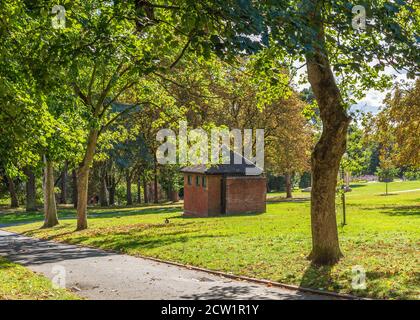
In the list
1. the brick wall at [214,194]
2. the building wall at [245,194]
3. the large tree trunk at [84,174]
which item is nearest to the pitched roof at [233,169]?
the building wall at [245,194]

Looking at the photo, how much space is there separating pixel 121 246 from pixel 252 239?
516cm

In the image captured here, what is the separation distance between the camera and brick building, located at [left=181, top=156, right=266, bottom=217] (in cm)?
3750

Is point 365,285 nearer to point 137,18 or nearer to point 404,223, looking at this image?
point 137,18

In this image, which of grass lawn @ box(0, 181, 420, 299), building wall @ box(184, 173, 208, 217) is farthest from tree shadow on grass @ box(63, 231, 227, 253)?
building wall @ box(184, 173, 208, 217)

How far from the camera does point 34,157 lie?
16.9 meters

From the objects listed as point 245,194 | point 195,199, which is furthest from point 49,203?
point 245,194

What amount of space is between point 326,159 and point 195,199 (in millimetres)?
26937

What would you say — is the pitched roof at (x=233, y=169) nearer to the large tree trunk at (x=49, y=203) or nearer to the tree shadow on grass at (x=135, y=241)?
the large tree trunk at (x=49, y=203)

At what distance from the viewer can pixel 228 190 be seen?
1473 inches

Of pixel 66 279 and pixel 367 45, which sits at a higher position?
pixel 367 45

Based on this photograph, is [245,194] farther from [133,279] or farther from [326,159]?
[133,279]

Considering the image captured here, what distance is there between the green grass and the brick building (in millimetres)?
23504

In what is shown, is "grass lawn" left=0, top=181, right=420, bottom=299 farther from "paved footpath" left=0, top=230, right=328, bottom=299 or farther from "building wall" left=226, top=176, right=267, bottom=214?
"building wall" left=226, top=176, right=267, bottom=214
